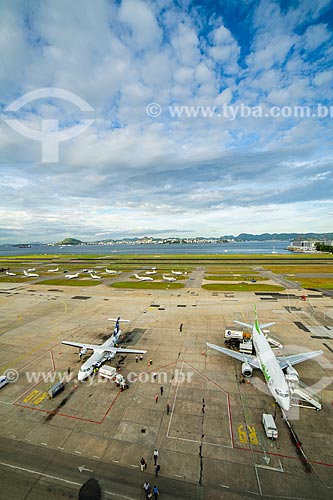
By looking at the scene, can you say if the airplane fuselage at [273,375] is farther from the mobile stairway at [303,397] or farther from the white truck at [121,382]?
the white truck at [121,382]

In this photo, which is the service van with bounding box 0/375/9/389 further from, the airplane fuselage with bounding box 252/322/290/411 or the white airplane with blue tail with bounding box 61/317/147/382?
the airplane fuselage with bounding box 252/322/290/411

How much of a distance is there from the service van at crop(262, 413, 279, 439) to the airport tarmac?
623 millimetres

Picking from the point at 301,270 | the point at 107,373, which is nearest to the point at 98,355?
the point at 107,373

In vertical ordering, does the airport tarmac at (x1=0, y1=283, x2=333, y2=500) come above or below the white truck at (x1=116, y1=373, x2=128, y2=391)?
below

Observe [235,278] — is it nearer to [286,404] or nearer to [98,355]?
[98,355]

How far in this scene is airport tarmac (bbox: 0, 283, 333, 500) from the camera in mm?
21406

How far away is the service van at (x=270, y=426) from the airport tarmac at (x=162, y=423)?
0.62 meters

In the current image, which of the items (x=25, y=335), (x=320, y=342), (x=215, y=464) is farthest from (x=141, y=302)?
(x=215, y=464)

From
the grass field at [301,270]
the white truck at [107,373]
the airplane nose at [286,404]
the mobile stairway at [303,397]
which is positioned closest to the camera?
the airplane nose at [286,404]

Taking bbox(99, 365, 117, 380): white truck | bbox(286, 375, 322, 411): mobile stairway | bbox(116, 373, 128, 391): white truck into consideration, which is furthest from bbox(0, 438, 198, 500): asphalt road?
bbox(286, 375, 322, 411): mobile stairway

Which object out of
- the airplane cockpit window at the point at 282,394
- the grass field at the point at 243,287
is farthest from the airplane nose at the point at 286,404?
the grass field at the point at 243,287

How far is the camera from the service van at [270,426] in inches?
990

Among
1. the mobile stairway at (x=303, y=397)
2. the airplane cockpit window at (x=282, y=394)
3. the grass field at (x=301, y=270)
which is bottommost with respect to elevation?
the mobile stairway at (x=303, y=397)

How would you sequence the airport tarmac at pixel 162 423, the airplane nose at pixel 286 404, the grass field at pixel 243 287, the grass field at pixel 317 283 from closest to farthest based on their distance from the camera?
the airport tarmac at pixel 162 423 < the airplane nose at pixel 286 404 < the grass field at pixel 243 287 < the grass field at pixel 317 283
